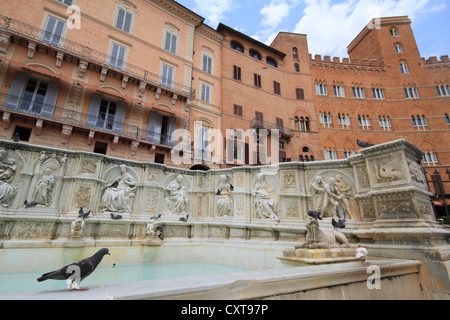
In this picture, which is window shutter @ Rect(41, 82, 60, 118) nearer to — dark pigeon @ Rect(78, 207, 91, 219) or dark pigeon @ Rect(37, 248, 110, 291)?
dark pigeon @ Rect(78, 207, 91, 219)

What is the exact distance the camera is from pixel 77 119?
14992mm

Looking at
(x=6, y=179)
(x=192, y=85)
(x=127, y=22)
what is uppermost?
(x=127, y=22)

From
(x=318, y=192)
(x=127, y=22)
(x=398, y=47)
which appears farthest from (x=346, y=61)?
(x=318, y=192)

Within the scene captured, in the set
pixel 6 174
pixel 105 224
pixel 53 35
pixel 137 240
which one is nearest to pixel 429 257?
pixel 137 240

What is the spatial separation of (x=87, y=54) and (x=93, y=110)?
385cm

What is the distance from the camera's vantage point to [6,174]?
5.87m

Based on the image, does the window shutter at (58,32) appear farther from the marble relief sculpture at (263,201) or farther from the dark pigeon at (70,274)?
the dark pigeon at (70,274)

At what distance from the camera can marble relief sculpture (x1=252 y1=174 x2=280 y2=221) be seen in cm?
688

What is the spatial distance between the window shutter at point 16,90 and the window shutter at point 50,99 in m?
1.20

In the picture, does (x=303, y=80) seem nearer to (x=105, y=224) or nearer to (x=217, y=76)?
(x=217, y=76)

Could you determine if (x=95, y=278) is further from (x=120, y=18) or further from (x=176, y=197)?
(x=120, y=18)

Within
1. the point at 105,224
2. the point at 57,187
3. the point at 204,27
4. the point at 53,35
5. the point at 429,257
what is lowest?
the point at 429,257

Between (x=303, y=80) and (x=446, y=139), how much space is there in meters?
17.3

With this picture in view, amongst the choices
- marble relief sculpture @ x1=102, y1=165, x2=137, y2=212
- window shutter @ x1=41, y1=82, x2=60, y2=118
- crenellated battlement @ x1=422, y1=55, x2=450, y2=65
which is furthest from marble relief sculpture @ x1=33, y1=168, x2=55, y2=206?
crenellated battlement @ x1=422, y1=55, x2=450, y2=65
